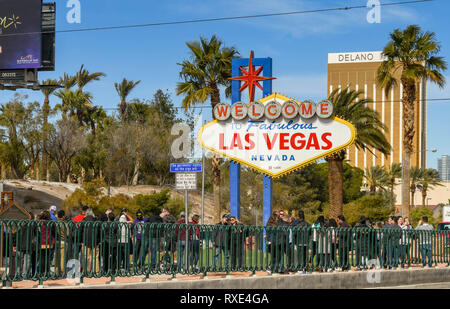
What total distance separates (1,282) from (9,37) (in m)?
22.9

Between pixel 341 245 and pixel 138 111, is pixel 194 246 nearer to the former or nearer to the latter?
pixel 341 245

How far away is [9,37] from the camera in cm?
3425

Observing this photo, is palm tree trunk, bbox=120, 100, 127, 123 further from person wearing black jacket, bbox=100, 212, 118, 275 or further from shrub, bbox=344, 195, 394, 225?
person wearing black jacket, bbox=100, 212, 118, 275

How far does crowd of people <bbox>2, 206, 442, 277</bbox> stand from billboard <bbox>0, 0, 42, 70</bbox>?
689 inches

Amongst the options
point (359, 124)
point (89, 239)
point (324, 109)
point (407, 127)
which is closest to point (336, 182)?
point (359, 124)

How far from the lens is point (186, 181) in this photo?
21.5 metres

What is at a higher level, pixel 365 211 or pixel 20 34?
pixel 20 34

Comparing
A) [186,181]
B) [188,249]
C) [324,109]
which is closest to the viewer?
[188,249]

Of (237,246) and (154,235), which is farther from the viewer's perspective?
(237,246)

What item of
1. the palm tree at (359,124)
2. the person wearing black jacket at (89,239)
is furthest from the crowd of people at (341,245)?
the palm tree at (359,124)

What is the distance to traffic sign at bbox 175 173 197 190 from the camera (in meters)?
21.4

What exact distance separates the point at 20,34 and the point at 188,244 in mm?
21292
